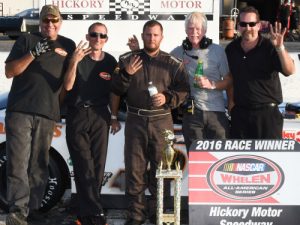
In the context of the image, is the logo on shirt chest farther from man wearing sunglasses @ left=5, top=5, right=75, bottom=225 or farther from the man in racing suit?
man wearing sunglasses @ left=5, top=5, right=75, bottom=225

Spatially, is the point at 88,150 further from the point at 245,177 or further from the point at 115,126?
the point at 245,177

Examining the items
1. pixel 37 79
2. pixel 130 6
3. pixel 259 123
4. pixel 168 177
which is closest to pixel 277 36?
pixel 259 123

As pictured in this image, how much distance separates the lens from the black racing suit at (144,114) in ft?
15.3

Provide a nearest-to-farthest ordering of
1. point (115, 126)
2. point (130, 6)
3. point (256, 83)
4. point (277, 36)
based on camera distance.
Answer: point (277, 36)
point (256, 83)
point (115, 126)
point (130, 6)

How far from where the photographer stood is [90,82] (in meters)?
4.73

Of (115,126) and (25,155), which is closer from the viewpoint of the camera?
(25,155)

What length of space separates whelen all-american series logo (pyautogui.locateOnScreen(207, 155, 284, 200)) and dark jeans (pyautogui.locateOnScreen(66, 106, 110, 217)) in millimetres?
1020

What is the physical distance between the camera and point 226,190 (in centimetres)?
428

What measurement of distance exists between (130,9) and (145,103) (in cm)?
362

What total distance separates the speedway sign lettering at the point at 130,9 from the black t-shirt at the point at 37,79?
133 inches

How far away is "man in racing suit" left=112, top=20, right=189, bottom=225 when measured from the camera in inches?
182

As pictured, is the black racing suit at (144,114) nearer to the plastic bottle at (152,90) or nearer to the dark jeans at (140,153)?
the dark jeans at (140,153)

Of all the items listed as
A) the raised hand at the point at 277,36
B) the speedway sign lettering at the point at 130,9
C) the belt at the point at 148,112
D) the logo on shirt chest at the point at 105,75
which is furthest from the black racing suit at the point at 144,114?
the speedway sign lettering at the point at 130,9

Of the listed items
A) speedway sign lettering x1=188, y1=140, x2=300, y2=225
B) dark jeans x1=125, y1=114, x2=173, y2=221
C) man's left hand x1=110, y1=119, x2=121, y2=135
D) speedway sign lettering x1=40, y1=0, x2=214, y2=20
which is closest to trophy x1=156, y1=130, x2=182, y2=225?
speedway sign lettering x1=188, y1=140, x2=300, y2=225
